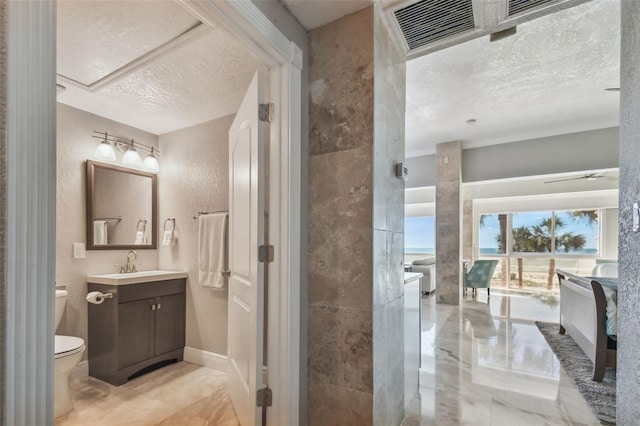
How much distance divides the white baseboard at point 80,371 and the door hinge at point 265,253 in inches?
87.6

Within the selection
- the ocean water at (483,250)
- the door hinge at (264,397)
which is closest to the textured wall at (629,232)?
the door hinge at (264,397)

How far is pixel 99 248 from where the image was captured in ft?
9.32

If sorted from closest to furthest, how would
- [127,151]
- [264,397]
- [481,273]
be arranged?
[264,397], [127,151], [481,273]

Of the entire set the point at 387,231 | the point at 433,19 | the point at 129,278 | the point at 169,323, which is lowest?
the point at 169,323

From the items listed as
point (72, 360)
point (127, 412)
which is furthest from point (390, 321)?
point (72, 360)

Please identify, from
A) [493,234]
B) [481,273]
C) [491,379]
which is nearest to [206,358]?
[491,379]

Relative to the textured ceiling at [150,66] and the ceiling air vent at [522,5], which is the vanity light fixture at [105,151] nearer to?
the textured ceiling at [150,66]

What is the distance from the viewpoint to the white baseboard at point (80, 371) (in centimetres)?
261

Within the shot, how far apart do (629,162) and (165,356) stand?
140 inches

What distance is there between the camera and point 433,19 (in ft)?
5.95

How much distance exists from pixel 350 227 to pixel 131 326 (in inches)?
86.4

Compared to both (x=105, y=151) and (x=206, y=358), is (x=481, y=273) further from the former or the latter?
(x=105, y=151)

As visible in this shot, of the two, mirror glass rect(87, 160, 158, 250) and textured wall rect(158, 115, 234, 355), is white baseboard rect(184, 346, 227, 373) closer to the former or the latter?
textured wall rect(158, 115, 234, 355)

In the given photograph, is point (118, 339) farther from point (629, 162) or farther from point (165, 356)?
point (629, 162)
